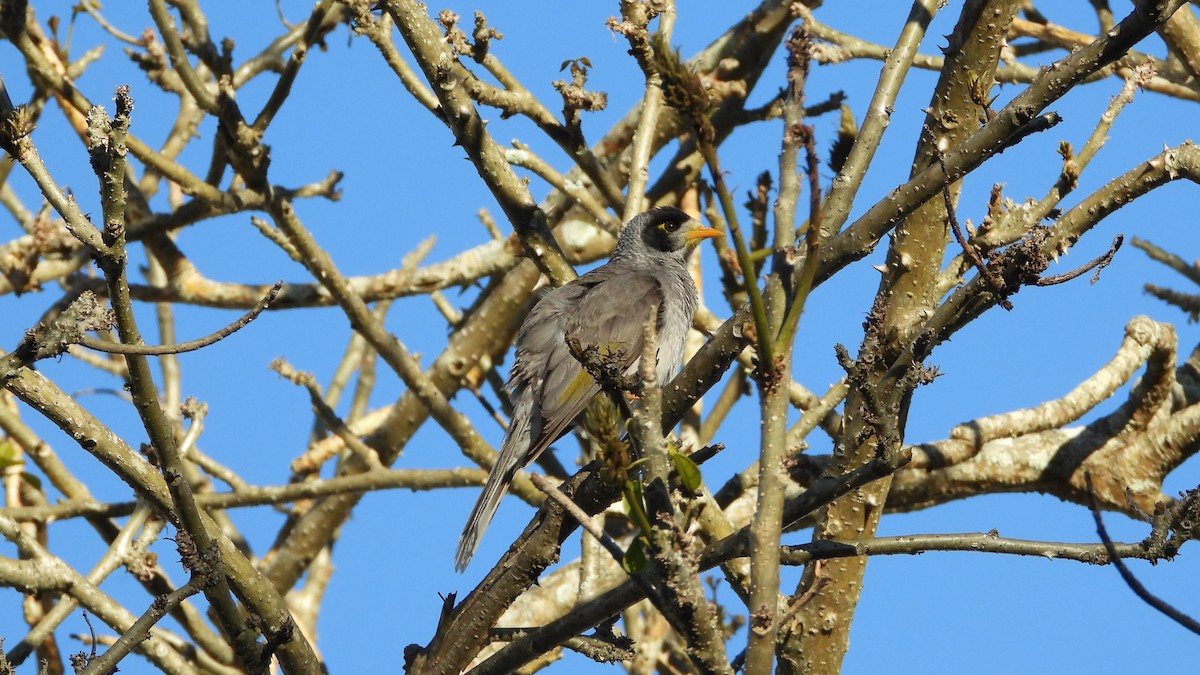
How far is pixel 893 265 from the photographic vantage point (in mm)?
5379

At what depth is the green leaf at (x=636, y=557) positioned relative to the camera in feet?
9.82

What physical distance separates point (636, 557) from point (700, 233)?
5320 millimetres

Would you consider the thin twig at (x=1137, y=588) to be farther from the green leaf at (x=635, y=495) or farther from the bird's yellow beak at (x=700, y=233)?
the bird's yellow beak at (x=700, y=233)

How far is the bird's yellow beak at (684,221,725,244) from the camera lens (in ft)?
26.2

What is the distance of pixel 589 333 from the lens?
23.5 feet

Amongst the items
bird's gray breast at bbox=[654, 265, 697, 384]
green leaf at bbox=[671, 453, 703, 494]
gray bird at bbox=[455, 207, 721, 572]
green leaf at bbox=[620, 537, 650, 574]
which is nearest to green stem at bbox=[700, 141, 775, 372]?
green leaf at bbox=[671, 453, 703, 494]

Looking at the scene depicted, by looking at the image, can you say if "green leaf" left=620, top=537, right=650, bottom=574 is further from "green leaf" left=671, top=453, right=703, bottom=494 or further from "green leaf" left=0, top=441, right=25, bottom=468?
"green leaf" left=0, top=441, right=25, bottom=468

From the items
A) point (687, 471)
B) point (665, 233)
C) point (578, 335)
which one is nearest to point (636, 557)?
point (687, 471)

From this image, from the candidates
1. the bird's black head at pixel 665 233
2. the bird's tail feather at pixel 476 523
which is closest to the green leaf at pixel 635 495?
the bird's tail feather at pixel 476 523

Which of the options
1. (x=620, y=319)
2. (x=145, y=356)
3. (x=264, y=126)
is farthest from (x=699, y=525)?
(x=264, y=126)

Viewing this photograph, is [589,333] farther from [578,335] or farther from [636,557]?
[636,557]

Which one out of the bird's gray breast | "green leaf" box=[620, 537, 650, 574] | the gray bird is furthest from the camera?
the bird's gray breast

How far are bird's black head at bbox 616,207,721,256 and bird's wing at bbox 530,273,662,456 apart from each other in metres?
0.46

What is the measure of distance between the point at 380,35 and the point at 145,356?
353cm
